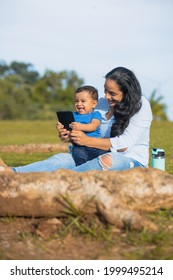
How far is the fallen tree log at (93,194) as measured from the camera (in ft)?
16.9

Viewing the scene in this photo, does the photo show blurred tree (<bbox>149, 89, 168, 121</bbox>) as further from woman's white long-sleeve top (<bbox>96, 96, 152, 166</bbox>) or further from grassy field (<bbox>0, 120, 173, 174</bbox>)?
woman's white long-sleeve top (<bbox>96, 96, 152, 166</bbox>)

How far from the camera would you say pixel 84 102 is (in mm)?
6906

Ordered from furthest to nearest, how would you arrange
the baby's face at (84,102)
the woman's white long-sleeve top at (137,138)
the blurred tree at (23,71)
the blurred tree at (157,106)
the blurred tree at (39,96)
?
the blurred tree at (23,71) → the blurred tree at (39,96) → the blurred tree at (157,106) → the baby's face at (84,102) → the woman's white long-sleeve top at (137,138)

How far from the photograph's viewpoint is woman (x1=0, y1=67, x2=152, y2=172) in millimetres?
6246

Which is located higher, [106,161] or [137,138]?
[137,138]

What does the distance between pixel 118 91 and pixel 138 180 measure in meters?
1.34

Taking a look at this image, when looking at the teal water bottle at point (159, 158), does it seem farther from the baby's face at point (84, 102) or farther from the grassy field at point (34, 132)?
the grassy field at point (34, 132)

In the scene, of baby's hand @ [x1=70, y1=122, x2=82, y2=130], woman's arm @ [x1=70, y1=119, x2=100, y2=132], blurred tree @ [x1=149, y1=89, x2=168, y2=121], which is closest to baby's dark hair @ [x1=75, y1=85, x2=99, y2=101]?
woman's arm @ [x1=70, y1=119, x2=100, y2=132]

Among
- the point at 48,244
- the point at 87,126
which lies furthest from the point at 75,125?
the point at 48,244

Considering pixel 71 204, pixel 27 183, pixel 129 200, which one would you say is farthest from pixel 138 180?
pixel 27 183

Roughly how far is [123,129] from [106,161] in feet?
1.70

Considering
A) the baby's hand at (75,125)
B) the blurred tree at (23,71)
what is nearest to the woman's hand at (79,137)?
the baby's hand at (75,125)

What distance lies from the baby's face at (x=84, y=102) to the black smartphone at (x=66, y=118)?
413 millimetres

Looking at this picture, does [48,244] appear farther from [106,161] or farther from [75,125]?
[75,125]
